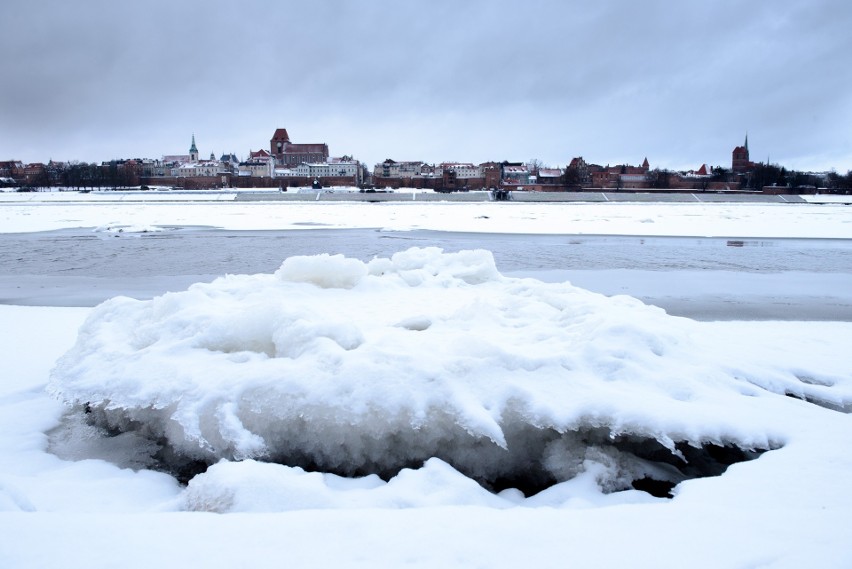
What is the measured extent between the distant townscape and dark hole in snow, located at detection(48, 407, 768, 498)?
86.2 meters

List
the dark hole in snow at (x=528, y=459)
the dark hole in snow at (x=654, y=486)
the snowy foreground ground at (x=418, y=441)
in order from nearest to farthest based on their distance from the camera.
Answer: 1. the snowy foreground ground at (x=418, y=441)
2. the dark hole in snow at (x=654, y=486)
3. the dark hole in snow at (x=528, y=459)

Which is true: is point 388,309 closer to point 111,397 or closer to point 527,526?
point 111,397

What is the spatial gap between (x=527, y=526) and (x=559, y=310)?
3.43 m

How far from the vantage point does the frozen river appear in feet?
29.6

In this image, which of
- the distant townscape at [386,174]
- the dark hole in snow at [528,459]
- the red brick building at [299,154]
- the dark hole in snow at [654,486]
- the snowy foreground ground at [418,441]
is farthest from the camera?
the red brick building at [299,154]

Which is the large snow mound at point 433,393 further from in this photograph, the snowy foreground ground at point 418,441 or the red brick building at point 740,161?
the red brick building at point 740,161

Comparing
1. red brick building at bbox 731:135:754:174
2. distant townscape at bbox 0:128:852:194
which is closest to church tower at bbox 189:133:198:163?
distant townscape at bbox 0:128:852:194

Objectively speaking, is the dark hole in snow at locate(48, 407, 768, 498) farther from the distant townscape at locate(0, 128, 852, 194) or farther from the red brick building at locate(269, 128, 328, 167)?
the red brick building at locate(269, 128, 328, 167)

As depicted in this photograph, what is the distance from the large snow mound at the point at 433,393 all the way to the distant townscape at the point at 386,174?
85.1m

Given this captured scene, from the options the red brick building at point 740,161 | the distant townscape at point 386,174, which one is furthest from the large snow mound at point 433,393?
the red brick building at point 740,161

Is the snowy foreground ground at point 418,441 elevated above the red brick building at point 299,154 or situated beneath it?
situated beneath

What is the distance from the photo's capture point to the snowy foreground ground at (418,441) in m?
2.36

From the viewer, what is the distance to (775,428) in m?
3.61

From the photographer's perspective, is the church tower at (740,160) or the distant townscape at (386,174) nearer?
the distant townscape at (386,174)
